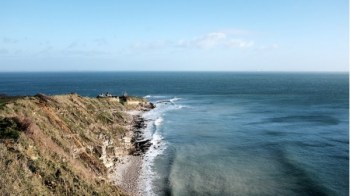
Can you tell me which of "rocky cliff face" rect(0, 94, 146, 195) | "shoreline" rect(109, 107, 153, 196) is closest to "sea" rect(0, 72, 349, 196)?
"shoreline" rect(109, 107, 153, 196)

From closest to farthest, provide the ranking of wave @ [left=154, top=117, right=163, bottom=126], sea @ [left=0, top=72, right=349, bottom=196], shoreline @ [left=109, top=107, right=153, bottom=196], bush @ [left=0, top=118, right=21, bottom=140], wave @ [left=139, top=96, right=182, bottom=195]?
bush @ [left=0, top=118, right=21, bottom=140] < sea @ [left=0, top=72, right=349, bottom=196] < shoreline @ [left=109, top=107, right=153, bottom=196] < wave @ [left=139, top=96, right=182, bottom=195] < wave @ [left=154, top=117, right=163, bottom=126]

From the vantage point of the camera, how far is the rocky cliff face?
25.9 m

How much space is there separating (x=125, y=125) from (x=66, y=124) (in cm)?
2806

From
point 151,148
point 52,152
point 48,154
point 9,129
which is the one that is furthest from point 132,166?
point 9,129

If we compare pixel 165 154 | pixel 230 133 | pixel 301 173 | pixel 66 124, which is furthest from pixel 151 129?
pixel 301 173

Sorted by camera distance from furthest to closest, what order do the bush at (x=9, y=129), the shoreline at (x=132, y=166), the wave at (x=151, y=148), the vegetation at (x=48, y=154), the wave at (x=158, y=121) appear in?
the wave at (x=158, y=121) < the wave at (x=151, y=148) < the shoreline at (x=132, y=166) < the bush at (x=9, y=129) < the vegetation at (x=48, y=154)

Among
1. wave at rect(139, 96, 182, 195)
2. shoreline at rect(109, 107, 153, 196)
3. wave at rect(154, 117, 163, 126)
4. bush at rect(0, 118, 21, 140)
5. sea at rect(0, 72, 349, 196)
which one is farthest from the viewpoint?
wave at rect(154, 117, 163, 126)

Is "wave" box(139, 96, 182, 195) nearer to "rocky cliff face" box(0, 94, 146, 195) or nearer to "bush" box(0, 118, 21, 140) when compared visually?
"rocky cliff face" box(0, 94, 146, 195)

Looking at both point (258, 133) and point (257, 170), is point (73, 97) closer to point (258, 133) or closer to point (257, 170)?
point (258, 133)

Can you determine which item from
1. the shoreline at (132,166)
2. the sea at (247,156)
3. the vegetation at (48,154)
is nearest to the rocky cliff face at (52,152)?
the vegetation at (48,154)

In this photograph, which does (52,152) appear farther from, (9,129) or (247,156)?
(247,156)

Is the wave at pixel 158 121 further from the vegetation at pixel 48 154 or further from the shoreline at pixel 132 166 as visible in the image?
the vegetation at pixel 48 154

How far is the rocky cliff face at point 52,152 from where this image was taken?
25.9m

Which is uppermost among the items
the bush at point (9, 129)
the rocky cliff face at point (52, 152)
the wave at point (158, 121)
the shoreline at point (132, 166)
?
the bush at point (9, 129)
